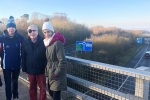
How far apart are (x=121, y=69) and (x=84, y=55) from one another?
85.3 feet

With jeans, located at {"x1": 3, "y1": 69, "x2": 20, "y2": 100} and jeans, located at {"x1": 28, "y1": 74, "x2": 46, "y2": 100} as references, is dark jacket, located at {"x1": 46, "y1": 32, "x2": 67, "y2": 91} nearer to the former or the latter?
jeans, located at {"x1": 28, "y1": 74, "x2": 46, "y2": 100}

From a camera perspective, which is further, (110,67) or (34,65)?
(34,65)

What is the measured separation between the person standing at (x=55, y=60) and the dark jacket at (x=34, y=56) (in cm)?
19

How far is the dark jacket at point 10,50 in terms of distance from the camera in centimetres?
326

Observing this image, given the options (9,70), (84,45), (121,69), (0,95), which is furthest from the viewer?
(84,45)

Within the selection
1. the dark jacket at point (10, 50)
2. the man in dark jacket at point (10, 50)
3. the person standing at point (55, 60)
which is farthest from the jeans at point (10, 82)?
the person standing at point (55, 60)

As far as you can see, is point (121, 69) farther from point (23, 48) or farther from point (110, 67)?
point (23, 48)

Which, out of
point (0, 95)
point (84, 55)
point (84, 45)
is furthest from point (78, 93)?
point (84, 55)

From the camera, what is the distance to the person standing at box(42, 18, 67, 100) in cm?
266

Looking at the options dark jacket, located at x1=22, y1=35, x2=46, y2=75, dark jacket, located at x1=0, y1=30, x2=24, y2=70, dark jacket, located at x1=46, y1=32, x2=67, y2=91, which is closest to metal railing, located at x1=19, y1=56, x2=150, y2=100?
dark jacket, located at x1=46, y1=32, x2=67, y2=91

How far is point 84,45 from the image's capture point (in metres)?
23.9

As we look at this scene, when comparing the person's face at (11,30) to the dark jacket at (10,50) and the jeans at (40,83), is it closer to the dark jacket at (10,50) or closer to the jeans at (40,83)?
the dark jacket at (10,50)

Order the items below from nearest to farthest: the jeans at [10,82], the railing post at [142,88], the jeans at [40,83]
Answer: the railing post at [142,88] → the jeans at [40,83] → the jeans at [10,82]

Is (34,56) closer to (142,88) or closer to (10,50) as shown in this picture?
(10,50)
